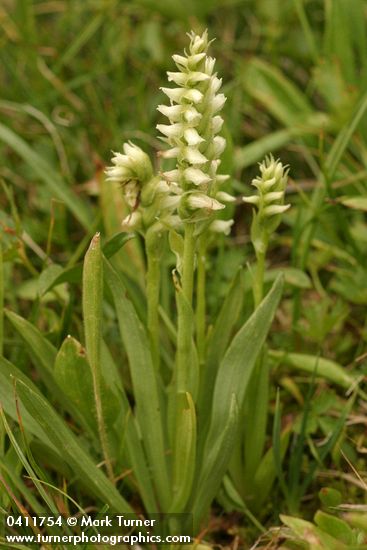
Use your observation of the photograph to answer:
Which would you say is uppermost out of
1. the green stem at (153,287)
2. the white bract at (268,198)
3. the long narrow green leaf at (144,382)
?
the white bract at (268,198)

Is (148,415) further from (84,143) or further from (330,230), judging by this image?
(84,143)

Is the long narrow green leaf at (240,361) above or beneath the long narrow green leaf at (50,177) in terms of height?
beneath

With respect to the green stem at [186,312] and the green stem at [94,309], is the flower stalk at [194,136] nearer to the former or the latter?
the green stem at [186,312]

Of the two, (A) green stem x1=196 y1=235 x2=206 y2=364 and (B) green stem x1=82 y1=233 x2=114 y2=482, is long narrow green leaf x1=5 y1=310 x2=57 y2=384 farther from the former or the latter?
(A) green stem x1=196 y1=235 x2=206 y2=364

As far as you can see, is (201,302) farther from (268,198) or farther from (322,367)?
(322,367)

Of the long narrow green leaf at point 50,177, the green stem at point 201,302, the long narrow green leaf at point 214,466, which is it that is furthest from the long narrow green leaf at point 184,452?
the long narrow green leaf at point 50,177

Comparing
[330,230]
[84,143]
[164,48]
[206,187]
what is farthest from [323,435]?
[164,48]
